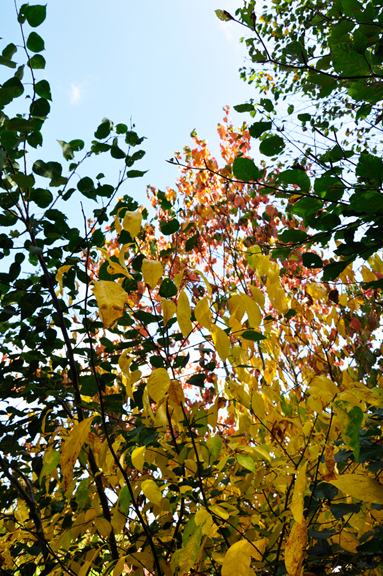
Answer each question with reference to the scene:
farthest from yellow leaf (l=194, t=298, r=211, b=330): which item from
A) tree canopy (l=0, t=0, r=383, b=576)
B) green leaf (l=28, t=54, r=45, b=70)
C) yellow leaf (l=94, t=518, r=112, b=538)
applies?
green leaf (l=28, t=54, r=45, b=70)

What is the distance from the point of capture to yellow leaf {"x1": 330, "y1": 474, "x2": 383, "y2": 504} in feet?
1.97

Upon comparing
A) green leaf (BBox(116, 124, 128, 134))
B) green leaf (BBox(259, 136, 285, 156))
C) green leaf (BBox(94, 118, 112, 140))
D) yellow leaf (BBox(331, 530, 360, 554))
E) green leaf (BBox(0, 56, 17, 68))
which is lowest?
yellow leaf (BBox(331, 530, 360, 554))

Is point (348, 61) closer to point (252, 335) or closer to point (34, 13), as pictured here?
point (252, 335)

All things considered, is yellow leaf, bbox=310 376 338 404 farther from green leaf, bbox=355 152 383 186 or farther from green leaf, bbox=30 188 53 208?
green leaf, bbox=30 188 53 208

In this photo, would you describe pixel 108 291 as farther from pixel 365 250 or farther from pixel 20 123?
pixel 20 123

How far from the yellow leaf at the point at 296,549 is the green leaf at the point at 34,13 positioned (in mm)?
1596

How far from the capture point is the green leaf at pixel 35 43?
1.31 metres

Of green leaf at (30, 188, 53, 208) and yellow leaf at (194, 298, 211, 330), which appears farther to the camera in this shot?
green leaf at (30, 188, 53, 208)

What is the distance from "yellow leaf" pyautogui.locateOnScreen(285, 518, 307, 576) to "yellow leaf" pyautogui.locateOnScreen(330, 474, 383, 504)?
9 cm

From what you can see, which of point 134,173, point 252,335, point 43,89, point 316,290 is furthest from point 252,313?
point 43,89

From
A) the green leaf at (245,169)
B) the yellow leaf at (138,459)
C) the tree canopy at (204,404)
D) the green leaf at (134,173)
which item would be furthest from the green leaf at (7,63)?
the yellow leaf at (138,459)

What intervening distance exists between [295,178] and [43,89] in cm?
105

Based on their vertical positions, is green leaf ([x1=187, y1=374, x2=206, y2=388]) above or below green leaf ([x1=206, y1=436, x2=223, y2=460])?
above

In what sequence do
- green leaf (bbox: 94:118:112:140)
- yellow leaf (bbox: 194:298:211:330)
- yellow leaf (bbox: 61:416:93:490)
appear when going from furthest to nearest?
1. green leaf (bbox: 94:118:112:140)
2. yellow leaf (bbox: 194:298:211:330)
3. yellow leaf (bbox: 61:416:93:490)
